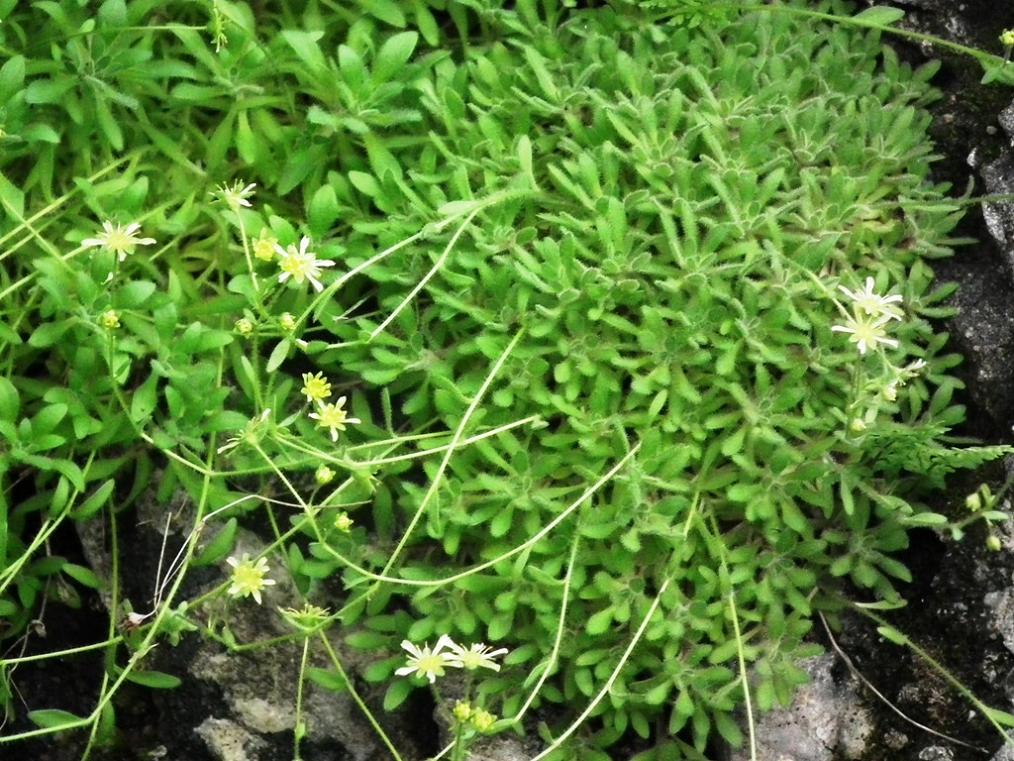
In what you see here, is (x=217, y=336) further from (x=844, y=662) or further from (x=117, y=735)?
(x=844, y=662)

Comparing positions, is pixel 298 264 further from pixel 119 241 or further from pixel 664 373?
pixel 664 373

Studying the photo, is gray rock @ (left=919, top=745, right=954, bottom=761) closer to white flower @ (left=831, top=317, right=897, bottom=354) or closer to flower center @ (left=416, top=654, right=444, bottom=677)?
white flower @ (left=831, top=317, right=897, bottom=354)

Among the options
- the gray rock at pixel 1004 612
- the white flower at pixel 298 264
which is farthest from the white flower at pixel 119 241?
the gray rock at pixel 1004 612

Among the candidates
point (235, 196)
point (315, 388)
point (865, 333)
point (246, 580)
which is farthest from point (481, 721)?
point (235, 196)

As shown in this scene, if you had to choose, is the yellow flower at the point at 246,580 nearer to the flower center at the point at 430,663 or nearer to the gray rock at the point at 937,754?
the flower center at the point at 430,663

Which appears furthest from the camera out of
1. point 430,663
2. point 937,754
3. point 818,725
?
point 818,725

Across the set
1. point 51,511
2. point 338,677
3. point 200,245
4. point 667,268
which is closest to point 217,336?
point 200,245

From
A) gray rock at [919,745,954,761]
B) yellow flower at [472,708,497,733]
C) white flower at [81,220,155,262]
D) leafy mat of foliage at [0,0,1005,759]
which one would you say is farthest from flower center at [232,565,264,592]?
gray rock at [919,745,954,761]
